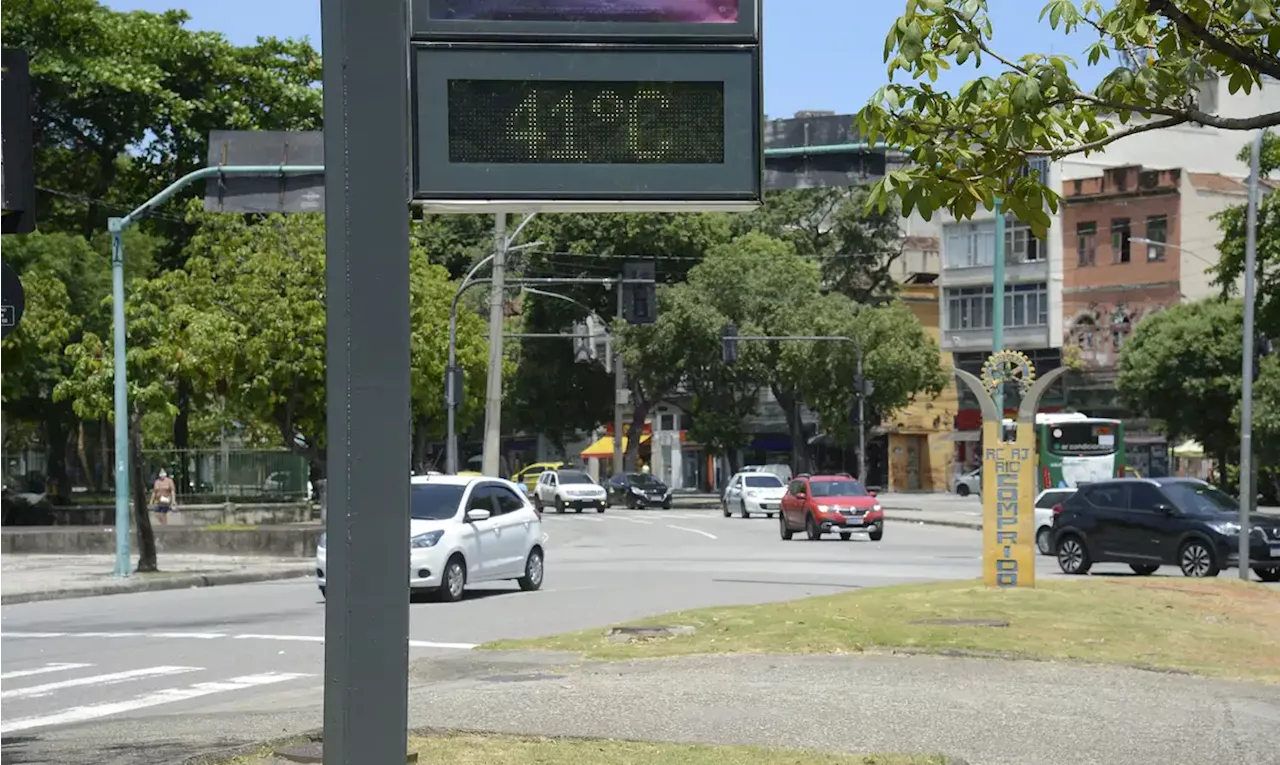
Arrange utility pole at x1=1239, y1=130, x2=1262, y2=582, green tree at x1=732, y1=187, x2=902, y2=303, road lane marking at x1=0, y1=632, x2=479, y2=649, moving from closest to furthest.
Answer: road lane marking at x1=0, y1=632, x2=479, y2=649 → utility pole at x1=1239, y1=130, x2=1262, y2=582 → green tree at x1=732, y1=187, x2=902, y2=303

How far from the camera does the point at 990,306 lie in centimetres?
7862

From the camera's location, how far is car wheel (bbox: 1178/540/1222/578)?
27.3 m

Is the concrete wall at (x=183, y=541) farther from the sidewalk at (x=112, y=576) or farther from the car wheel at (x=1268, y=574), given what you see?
the car wheel at (x=1268, y=574)

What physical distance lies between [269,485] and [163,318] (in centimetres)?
1974

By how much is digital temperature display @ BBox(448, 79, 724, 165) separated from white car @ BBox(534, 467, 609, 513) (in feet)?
205

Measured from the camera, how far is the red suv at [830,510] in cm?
4325

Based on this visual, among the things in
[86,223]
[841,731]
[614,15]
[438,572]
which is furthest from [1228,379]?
[614,15]

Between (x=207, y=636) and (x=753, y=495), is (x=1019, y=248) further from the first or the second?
(x=207, y=636)

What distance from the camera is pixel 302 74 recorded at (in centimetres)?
5234

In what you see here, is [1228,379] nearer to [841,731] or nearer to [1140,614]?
[1140,614]

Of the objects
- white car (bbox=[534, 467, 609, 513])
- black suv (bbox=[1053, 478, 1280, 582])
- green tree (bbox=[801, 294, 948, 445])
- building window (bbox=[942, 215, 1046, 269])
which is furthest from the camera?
building window (bbox=[942, 215, 1046, 269])

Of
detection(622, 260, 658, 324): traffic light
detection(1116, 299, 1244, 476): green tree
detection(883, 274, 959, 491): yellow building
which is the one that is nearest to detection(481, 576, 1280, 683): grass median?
detection(622, 260, 658, 324): traffic light

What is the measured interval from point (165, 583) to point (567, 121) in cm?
2449

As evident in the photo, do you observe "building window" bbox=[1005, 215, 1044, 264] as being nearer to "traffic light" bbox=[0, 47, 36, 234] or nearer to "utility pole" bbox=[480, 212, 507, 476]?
"utility pole" bbox=[480, 212, 507, 476]
